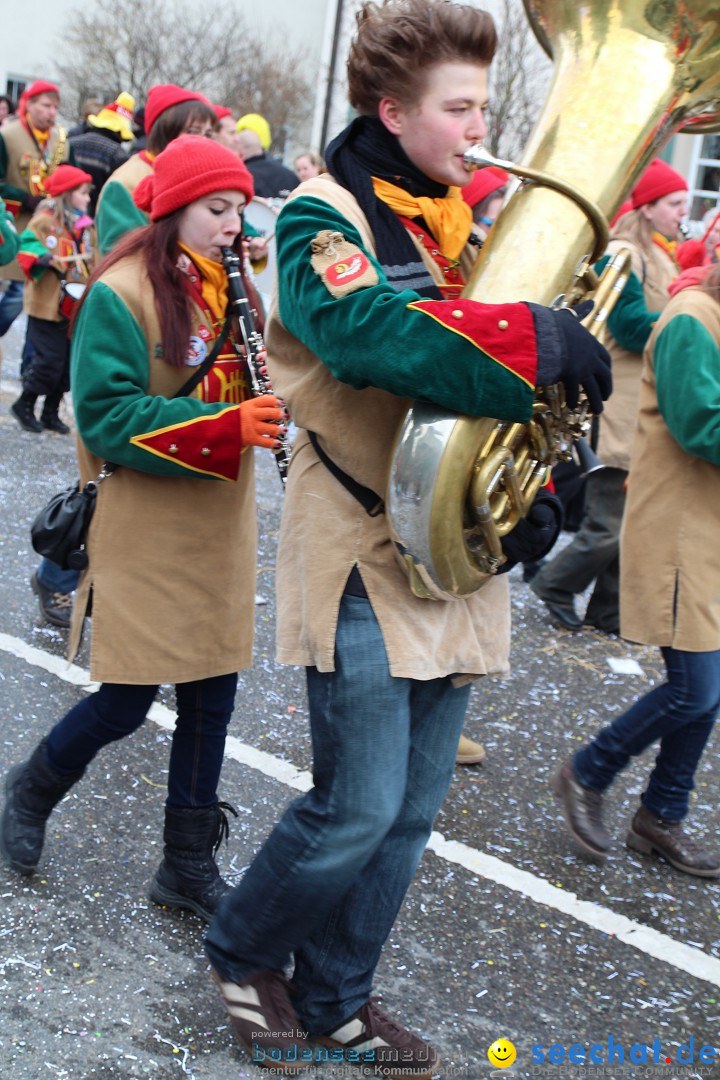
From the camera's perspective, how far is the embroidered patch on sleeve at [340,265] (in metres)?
2.04

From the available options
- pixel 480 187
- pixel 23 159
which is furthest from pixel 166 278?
pixel 23 159

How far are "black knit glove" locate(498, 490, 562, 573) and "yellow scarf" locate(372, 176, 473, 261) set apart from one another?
0.50 m

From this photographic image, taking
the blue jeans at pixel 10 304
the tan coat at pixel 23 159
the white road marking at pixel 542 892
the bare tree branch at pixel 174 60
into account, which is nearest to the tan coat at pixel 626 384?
the white road marking at pixel 542 892

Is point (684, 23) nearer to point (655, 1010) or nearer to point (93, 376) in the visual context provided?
point (93, 376)

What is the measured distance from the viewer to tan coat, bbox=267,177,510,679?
2227 mm

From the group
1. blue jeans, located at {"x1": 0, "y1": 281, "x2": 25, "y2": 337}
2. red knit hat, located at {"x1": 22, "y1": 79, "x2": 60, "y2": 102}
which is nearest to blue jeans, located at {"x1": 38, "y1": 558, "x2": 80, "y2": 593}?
blue jeans, located at {"x1": 0, "y1": 281, "x2": 25, "y2": 337}

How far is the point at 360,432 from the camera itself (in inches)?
87.7

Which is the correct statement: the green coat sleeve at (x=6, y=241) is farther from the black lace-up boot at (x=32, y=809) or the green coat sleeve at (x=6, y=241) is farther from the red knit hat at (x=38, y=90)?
the black lace-up boot at (x=32, y=809)

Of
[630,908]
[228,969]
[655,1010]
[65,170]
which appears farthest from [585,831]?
[65,170]

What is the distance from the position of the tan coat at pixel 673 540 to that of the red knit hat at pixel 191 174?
4.20ft

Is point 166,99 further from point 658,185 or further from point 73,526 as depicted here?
point 73,526

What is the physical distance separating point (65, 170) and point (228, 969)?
238 inches

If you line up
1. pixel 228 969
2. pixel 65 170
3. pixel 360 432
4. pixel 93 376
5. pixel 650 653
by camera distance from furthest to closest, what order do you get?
pixel 65 170 < pixel 650 653 < pixel 93 376 < pixel 228 969 < pixel 360 432

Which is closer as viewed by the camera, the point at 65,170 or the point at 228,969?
the point at 228,969
